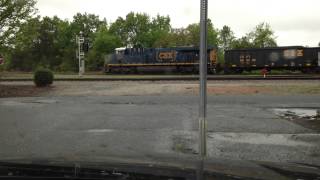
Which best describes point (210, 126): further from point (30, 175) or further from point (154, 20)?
point (154, 20)

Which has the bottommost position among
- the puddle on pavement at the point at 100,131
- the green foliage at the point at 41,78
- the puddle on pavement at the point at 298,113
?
the puddle on pavement at the point at 298,113

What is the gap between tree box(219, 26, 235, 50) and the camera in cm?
12035

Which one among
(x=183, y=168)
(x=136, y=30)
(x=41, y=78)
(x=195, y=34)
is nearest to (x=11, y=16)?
(x=41, y=78)

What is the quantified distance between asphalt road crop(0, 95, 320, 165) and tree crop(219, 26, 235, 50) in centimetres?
9680

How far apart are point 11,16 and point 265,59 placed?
3050 centimetres

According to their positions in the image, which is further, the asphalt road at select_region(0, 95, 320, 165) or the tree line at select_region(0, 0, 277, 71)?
the tree line at select_region(0, 0, 277, 71)

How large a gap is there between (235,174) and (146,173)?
517 mm

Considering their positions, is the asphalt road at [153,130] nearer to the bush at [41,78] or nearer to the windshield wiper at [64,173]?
the windshield wiper at [64,173]

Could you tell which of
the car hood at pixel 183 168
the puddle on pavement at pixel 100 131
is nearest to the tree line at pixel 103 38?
the puddle on pavement at pixel 100 131

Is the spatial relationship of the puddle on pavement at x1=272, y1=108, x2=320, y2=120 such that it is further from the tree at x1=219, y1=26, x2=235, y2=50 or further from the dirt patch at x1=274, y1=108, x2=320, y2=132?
the tree at x1=219, y1=26, x2=235, y2=50

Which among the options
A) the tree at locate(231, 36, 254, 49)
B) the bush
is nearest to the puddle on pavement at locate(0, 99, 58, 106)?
the bush

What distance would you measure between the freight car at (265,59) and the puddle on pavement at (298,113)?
37140mm

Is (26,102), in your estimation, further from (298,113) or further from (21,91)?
(298,113)

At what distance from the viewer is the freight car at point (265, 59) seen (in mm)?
56000
